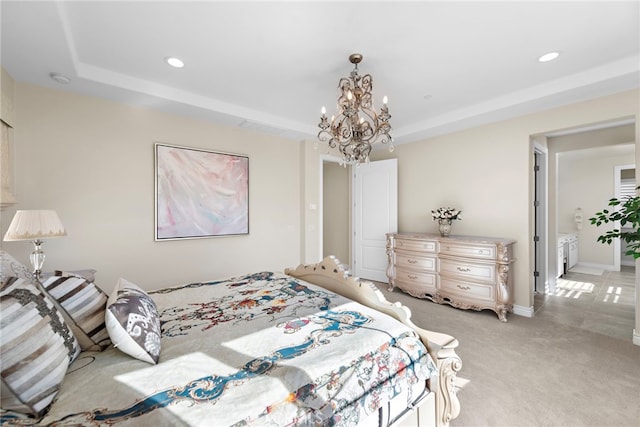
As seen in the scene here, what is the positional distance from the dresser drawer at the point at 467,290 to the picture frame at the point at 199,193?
9.66ft

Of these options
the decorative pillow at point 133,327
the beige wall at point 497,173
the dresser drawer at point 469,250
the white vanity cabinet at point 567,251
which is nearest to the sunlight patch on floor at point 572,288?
the white vanity cabinet at point 567,251

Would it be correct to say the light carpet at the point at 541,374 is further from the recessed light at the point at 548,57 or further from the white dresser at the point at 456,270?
the recessed light at the point at 548,57

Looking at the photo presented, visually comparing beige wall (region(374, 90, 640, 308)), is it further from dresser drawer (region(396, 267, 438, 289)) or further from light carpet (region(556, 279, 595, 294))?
dresser drawer (region(396, 267, 438, 289))

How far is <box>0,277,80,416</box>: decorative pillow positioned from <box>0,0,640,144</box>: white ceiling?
176cm

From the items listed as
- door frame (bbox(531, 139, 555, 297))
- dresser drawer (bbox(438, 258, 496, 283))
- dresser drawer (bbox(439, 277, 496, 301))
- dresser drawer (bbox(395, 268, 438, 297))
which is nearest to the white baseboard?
dresser drawer (bbox(439, 277, 496, 301))

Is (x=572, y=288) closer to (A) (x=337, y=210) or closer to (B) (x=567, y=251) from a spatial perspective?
(B) (x=567, y=251)

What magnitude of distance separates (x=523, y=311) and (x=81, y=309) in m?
4.37

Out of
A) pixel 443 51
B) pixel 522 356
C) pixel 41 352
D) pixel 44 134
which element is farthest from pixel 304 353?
pixel 44 134

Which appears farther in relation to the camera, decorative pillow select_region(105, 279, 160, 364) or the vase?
the vase

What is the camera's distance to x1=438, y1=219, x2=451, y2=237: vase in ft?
12.4

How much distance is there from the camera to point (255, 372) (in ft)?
3.47

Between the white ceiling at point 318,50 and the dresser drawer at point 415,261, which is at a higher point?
the white ceiling at point 318,50

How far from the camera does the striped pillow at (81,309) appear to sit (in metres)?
1.18

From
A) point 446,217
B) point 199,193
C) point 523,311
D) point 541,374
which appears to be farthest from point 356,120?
point 523,311
